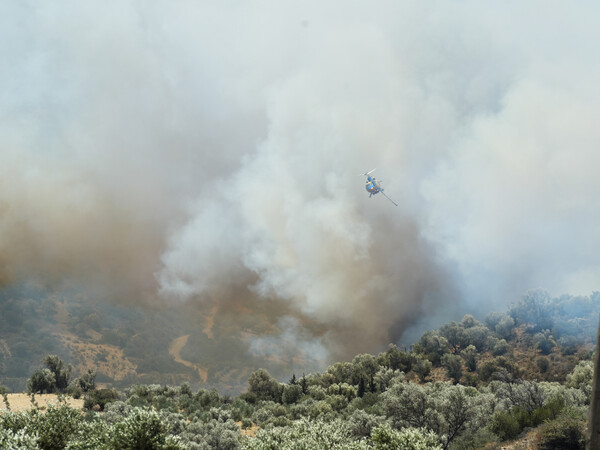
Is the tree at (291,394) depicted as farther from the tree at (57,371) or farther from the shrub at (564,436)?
the shrub at (564,436)

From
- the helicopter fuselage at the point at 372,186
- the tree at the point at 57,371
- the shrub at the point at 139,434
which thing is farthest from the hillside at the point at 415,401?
the helicopter fuselage at the point at 372,186

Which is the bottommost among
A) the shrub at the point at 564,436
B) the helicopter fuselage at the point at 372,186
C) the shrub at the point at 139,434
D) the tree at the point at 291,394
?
the shrub at the point at 139,434

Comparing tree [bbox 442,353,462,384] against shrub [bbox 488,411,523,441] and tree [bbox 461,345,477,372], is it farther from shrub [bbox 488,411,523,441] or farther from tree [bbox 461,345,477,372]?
shrub [bbox 488,411,523,441]

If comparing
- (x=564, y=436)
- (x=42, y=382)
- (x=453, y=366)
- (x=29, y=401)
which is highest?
(x=453, y=366)

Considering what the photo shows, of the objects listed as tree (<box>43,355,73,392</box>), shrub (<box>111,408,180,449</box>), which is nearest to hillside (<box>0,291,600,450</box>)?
shrub (<box>111,408,180,449</box>)

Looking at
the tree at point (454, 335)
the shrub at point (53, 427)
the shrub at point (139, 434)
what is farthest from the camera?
the tree at point (454, 335)

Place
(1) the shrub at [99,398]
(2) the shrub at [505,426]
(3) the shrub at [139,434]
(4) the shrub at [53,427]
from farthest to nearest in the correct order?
(1) the shrub at [99,398], (2) the shrub at [505,426], (4) the shrub at [53,427], (3) the shrub at [139,434]

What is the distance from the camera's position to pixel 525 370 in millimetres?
126500

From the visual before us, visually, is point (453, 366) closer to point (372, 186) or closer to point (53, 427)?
point (372, 186)

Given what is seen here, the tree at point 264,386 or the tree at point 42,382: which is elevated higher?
the tree at point 264,386

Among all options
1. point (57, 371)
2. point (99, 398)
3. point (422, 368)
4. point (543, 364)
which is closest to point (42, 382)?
point (57, 371)

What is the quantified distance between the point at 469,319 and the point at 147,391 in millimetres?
119677

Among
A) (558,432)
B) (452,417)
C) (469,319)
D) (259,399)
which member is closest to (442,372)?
(469,319)

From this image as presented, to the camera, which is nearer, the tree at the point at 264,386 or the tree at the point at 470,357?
the tree at the point at 264,386
